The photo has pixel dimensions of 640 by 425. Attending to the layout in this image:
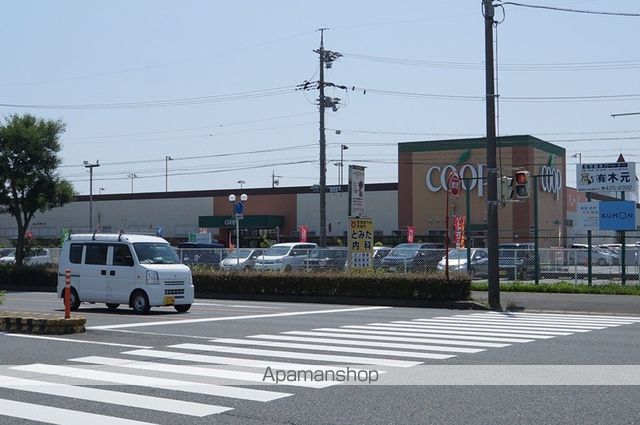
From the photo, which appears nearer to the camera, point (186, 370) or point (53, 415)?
point (53, 415)

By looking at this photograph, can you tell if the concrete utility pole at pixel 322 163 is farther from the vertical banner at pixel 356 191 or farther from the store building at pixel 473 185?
the store building at pixel 473 185

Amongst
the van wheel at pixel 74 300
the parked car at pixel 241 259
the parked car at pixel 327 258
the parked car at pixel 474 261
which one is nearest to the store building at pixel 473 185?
the parked car at pixel 474 261

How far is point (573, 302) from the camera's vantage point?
23953 mm

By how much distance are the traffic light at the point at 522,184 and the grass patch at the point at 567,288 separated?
5912 mm

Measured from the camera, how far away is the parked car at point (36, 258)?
3806 centimetres

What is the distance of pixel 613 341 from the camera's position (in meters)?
14.4

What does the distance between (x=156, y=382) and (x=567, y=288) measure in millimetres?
20129

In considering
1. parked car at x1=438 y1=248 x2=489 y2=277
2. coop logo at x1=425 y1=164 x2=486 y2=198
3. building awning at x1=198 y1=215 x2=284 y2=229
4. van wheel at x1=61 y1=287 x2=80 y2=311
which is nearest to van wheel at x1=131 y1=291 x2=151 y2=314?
van wheel at x1=61 y1=287 x2=80 y2=311

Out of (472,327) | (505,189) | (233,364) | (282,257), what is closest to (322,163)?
(282,257)

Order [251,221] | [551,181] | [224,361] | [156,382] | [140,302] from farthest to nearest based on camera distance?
[251,221]
[551,181]
[140,302]
[224,361]
[156,382]

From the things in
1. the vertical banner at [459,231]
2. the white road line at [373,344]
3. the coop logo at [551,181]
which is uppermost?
the coop logo at [551,181]

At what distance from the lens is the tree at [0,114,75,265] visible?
34969 mm

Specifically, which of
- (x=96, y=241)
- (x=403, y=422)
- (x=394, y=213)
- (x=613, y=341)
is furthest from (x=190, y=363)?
(x=394, y=213)

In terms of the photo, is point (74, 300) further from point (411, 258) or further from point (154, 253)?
point (411, 258)
